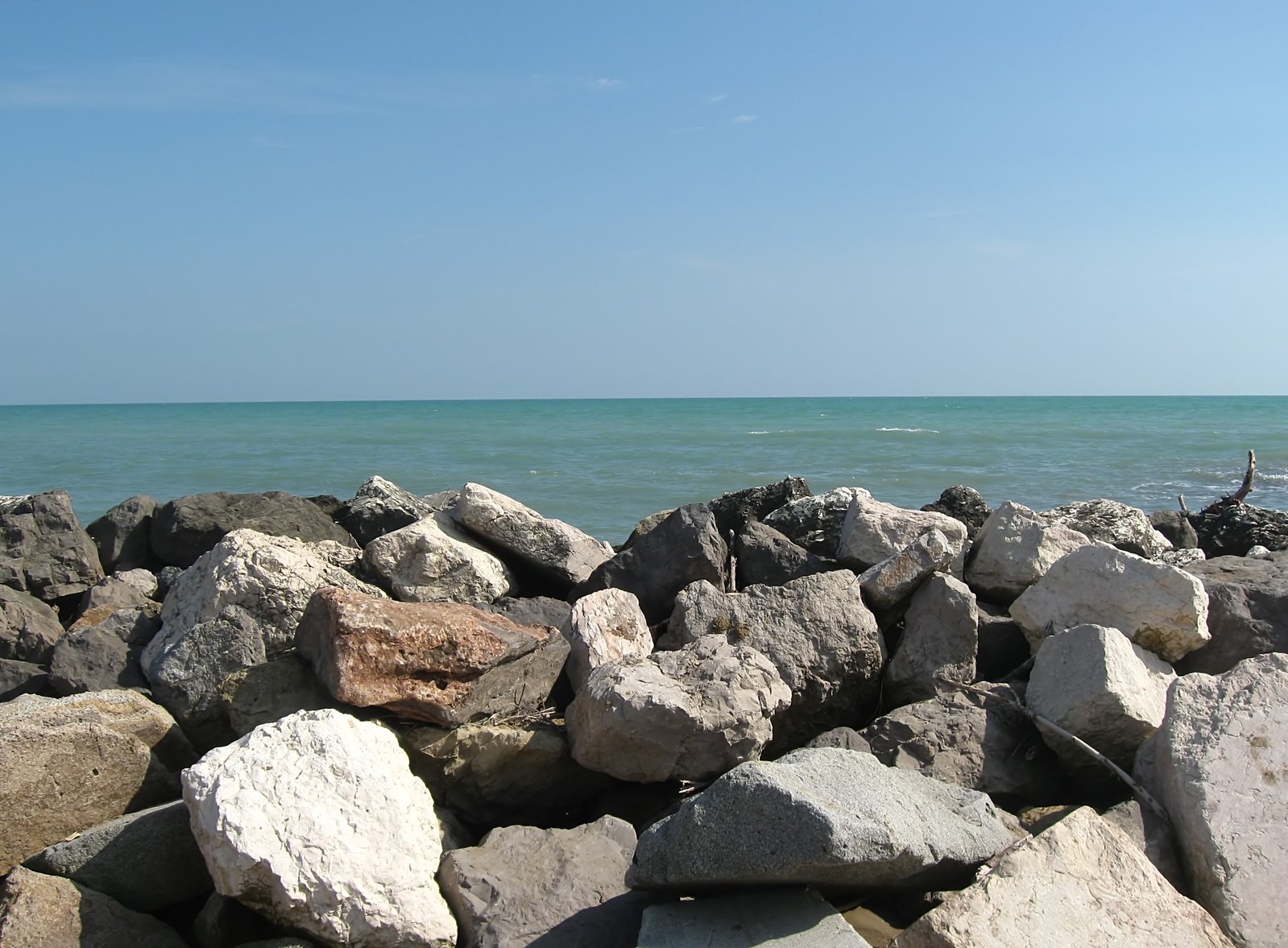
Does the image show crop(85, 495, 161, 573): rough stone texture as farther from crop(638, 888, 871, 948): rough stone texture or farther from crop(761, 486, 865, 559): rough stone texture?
crop(638, 888, 871, 948): rough stone texture

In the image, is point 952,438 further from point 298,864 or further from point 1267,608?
point 298,864

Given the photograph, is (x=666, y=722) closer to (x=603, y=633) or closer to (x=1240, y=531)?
(x=603, y=633)

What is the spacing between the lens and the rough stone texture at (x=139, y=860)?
10.8ft

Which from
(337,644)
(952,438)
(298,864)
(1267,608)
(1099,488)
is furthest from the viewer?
(952,438)

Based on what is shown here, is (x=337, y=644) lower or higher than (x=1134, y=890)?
higher

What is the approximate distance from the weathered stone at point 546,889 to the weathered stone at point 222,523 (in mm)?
3532

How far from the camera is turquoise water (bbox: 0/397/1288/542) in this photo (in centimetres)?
1689

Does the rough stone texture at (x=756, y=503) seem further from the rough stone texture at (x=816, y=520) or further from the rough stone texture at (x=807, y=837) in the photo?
the rough stone texture at (x=807, y=837)

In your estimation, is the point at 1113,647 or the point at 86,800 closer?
the point at 86,800

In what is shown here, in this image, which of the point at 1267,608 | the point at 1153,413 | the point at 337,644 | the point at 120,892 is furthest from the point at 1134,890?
the point at 1153,413

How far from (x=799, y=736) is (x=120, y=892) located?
2616mm

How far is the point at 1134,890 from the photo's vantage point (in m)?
3.00

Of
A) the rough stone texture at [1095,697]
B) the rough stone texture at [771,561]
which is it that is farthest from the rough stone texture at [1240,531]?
the rough stone texture at [1095,697]

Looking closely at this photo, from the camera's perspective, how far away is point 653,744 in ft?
12.1
